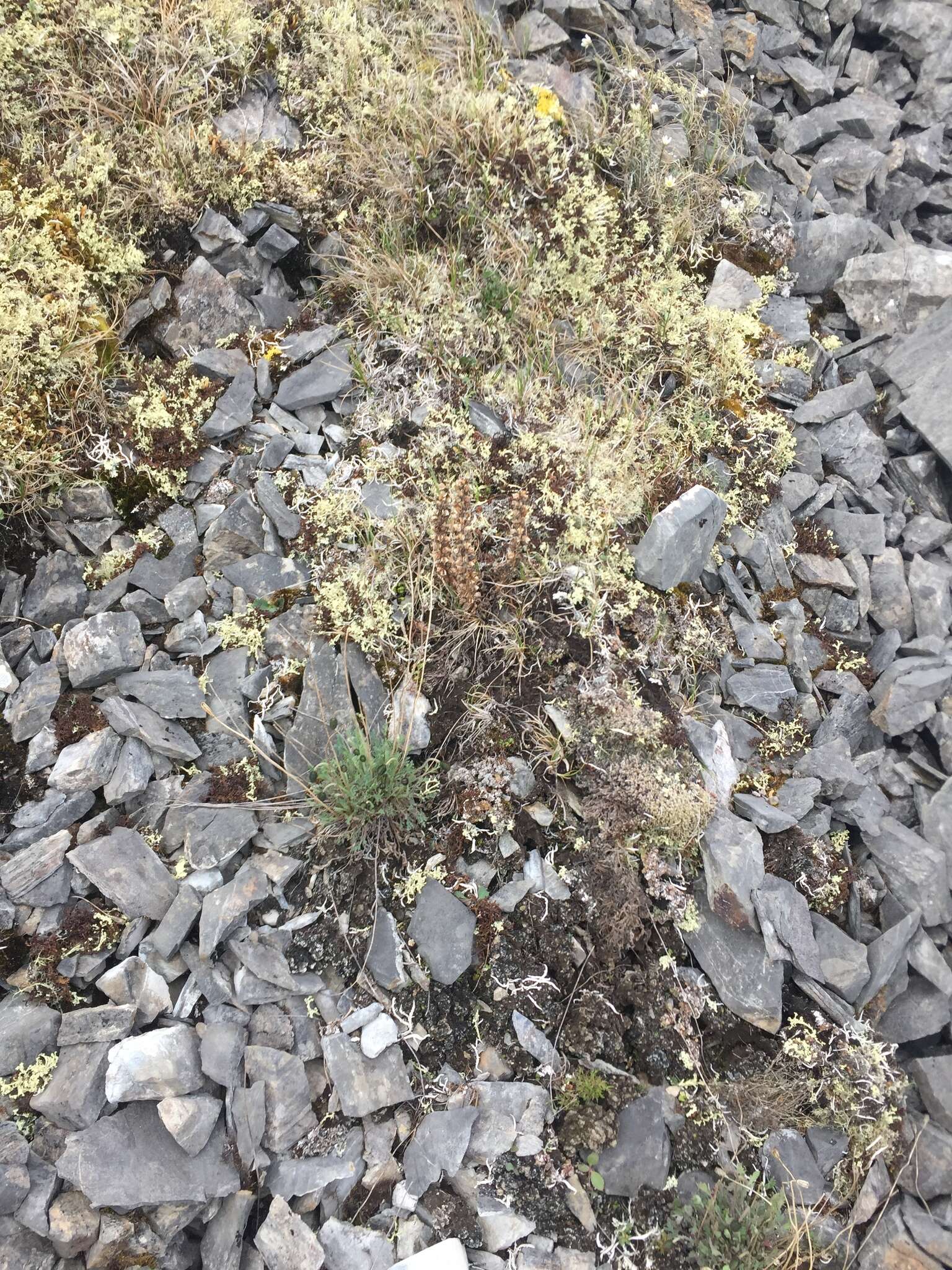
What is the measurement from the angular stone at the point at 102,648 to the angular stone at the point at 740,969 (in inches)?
117

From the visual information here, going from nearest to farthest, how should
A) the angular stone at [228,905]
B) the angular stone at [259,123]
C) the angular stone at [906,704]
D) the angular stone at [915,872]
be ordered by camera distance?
the angular stone at [228,905] → the angular stone at [915,872] → the angular stone at [906,704] → the angular stone at [259,123]

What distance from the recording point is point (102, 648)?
4020 mm

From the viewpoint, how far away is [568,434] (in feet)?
15.4

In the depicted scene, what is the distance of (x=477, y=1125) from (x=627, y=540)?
2942mm

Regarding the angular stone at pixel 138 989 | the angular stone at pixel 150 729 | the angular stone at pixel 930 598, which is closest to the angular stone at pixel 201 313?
the angular stone at pixel 150 729

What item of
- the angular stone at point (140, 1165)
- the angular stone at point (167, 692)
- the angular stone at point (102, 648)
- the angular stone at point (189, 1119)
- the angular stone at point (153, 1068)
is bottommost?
the angular stone at point (140, 1165)

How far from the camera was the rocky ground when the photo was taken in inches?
130

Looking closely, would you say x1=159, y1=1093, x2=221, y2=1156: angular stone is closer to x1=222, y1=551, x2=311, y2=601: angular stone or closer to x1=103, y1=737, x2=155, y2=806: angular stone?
x1=103, y1=737, x2=155, y2=806: angular stone

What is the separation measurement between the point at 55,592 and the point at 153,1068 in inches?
90.7

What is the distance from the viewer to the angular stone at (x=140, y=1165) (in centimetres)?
309

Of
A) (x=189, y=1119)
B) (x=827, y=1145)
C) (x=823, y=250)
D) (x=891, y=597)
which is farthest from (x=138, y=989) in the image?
(x=823, y=250)

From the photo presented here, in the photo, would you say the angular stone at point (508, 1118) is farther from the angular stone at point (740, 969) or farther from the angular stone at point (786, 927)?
the angular stone at point (786, 927)

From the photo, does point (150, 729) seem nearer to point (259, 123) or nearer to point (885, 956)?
point (885, 956)

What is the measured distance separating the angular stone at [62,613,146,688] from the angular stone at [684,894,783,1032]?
117 inches
